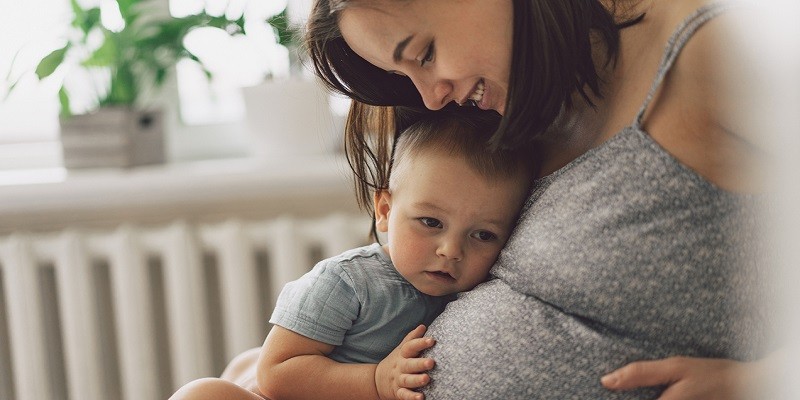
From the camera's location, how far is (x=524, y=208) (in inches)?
36.0

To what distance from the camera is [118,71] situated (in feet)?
5.89

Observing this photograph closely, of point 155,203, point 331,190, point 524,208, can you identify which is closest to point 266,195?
point 331,190

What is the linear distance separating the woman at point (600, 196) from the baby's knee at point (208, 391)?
22 centimetres

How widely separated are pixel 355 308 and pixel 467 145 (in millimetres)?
228

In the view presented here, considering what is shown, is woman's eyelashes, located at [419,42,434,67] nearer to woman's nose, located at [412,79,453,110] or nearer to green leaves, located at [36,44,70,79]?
woman's nose, located at [412,79,453,110]

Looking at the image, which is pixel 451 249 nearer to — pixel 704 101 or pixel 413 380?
pixel 413 380

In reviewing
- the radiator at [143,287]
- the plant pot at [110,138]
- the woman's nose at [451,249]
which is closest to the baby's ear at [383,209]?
the woman's nose at [451,249]

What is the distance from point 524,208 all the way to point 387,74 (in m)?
0.24

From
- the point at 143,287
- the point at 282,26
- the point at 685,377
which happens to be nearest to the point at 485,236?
the point at 685,377

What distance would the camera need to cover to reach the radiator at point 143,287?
1733 millimetres

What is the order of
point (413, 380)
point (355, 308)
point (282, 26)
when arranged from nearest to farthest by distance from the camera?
point (413, 380), point (355, 308), point (282, 26)

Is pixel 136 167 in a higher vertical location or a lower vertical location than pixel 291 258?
higher

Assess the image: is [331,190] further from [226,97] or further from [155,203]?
[226,97]

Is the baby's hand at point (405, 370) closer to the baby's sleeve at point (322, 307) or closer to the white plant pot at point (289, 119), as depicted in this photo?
the baby's sleeve at point (322, 307)
